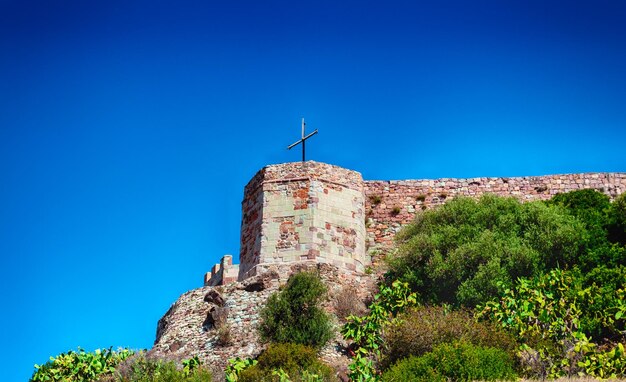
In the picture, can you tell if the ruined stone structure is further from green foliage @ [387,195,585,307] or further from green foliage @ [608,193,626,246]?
green foliage @ [608,193,626,246]

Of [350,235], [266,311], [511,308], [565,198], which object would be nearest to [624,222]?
[565,198]

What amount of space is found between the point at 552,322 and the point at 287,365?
6.79 meters

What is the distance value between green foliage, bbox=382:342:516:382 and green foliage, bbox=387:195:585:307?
421 cm

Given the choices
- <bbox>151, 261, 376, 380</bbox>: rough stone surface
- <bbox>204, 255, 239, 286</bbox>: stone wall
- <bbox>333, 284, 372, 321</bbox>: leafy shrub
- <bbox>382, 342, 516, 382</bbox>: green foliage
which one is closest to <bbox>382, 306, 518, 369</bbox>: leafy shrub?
<bbox>382, 342, 516, 382</bbox>: green foliage

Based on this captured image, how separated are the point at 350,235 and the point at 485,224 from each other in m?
4.06

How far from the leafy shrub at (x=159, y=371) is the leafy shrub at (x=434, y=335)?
15.4 ft

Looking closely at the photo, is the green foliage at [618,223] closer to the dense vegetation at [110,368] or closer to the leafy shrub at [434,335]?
the leafy shrub at [434,335]

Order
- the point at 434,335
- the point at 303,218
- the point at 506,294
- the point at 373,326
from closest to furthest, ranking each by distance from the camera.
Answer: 1. the point at 434,335
2. the point at 373,326
3. the point at 506,294
4. the point at 303,218

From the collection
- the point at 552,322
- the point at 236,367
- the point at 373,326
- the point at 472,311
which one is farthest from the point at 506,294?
the point at 236,367

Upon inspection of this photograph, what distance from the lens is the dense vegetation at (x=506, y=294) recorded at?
1096 inches

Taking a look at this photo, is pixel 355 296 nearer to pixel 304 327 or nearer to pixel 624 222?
pixel 304 327

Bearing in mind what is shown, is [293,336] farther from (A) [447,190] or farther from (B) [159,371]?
(A) [447,190]

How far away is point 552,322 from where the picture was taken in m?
29.6

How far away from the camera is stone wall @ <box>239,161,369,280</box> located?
34.6 meters
